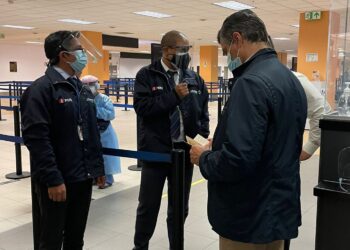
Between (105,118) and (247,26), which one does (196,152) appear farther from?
(105,118)

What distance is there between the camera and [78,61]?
226 cm

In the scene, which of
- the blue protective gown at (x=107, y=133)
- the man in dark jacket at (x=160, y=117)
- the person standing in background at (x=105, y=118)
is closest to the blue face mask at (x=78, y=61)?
the man in dark jacket at (x=160, y=117)

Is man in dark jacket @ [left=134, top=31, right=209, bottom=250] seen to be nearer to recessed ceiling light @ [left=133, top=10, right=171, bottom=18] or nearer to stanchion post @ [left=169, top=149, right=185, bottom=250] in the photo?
stanchion post @ [left=169, top=149, right=185, bottom=250]

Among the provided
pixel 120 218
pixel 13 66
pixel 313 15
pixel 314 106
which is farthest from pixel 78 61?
pixel 13 66

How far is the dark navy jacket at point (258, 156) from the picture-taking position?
4.71ft

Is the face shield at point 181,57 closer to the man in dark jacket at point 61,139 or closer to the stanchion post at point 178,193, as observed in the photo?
the man in dark jacket at point 61,139

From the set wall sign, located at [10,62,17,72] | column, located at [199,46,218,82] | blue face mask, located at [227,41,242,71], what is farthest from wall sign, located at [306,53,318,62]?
wall sign, located at [10,62,17,72]

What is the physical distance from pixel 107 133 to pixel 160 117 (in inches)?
85.7

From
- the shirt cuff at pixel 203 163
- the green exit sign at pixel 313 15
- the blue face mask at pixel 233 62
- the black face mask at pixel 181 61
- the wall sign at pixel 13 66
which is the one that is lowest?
the shirt cuff at pixel 203 163

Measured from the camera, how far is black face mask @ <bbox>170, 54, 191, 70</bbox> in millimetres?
2629

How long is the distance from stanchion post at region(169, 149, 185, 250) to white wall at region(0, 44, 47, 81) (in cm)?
2569

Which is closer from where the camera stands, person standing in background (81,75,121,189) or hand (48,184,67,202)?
hand (48,184,67,202)

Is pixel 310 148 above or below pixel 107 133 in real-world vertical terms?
above

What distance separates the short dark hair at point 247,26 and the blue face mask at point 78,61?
1014 mm
